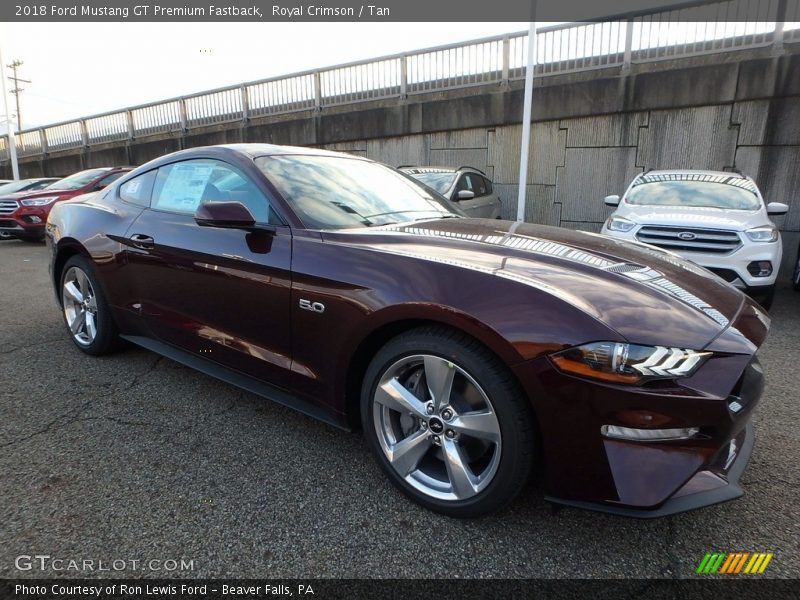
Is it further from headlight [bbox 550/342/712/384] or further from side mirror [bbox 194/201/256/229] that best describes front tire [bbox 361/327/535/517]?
side mirror [bbox 194/201/256/229]

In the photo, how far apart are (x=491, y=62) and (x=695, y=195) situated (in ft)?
19.7

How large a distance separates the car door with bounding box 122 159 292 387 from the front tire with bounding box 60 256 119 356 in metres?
0.56

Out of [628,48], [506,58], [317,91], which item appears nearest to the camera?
[628,48]

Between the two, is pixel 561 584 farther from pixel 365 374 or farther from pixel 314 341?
pixel 314 341

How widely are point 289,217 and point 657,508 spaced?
1.90m

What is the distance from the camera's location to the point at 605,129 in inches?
351

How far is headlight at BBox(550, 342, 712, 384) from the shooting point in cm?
156

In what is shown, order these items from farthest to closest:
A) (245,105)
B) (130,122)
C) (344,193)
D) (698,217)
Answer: (130,122)
(245,105)
(698,217)
(344,193)

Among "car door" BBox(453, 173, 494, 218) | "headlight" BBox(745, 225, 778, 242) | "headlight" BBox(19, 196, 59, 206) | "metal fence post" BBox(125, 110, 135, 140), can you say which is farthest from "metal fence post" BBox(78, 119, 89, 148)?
"headlight" BBox(745, 225, 778, 242)

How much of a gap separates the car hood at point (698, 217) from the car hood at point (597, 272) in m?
3.19

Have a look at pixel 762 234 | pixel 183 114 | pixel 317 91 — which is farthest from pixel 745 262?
pixel 183 114

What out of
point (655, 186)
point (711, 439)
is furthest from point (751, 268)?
point (711, 439)

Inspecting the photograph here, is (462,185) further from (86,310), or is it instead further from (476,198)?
(86,310)

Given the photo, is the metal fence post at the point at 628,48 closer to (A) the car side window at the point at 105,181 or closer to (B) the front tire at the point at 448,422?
(B) the front tire at the point at 448,422
